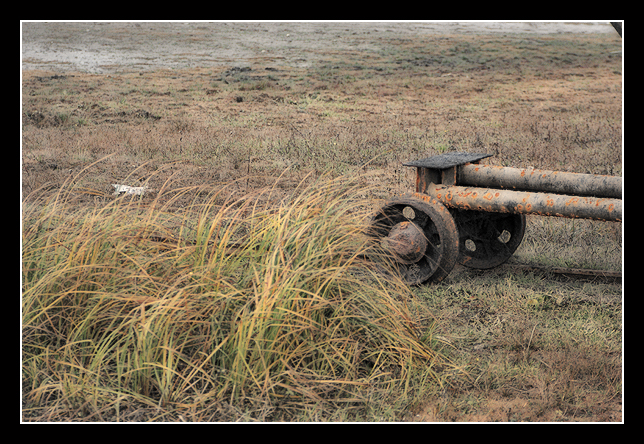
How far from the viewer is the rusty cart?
15.6ft

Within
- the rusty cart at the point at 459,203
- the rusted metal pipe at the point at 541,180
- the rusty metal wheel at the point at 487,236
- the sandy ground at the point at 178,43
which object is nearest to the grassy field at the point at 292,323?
the rusty metal wheel at the point at 487,236

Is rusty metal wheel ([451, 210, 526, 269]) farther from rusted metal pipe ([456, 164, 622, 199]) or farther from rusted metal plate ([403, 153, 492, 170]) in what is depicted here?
rusted metal plate ([403, 153, 492, 170])

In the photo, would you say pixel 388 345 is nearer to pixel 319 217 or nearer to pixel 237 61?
pixel 319 217

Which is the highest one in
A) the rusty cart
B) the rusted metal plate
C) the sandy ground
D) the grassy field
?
the sandy ground

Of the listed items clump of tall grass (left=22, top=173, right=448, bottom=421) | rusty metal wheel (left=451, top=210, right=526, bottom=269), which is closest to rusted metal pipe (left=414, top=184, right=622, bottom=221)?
rusty metal wheel (left=451, top=210, right=526, bottom=269)

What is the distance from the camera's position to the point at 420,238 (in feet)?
16.4

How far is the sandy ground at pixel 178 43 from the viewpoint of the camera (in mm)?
17078

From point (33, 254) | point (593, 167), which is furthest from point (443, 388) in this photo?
point (593, 167)

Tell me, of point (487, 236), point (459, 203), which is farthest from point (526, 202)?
point (487, 236)

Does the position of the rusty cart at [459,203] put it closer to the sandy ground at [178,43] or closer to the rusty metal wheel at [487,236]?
the rusty metal wheel at [487,236]

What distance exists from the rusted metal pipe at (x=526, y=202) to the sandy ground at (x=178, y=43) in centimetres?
1347

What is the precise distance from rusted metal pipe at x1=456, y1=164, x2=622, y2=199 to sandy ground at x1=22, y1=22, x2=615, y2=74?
13.3 m

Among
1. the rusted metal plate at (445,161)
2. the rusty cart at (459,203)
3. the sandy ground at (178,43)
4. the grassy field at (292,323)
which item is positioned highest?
the sandy ground at (178,43)

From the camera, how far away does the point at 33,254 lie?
431 cm
